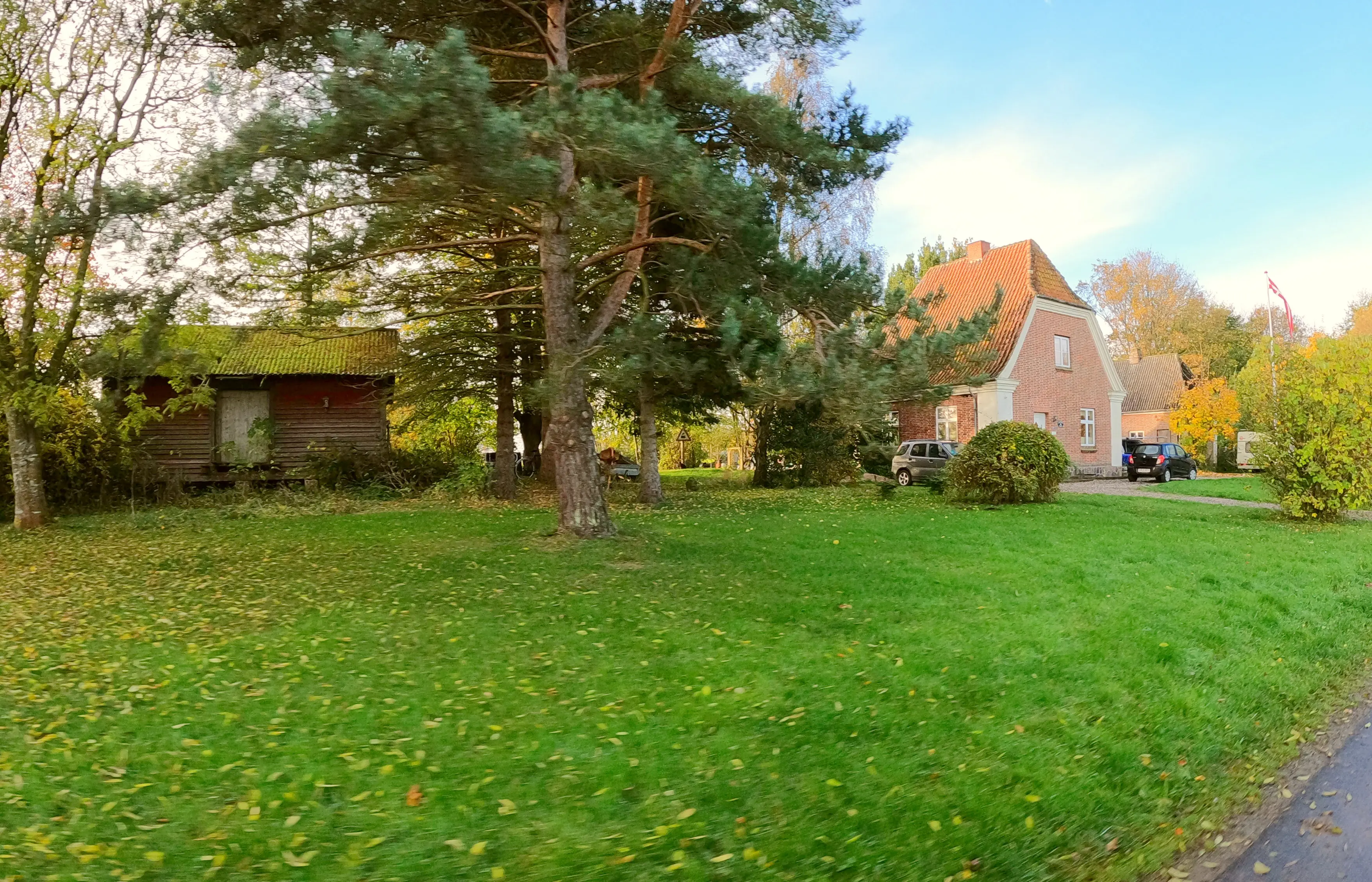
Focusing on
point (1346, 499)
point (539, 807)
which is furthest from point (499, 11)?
point (1346, 499)

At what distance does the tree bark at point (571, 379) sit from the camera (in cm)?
963

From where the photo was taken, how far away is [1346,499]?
13.4 metres

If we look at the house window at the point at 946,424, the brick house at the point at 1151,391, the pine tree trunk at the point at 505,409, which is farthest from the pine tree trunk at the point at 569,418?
the brick house at the point at 1151,391

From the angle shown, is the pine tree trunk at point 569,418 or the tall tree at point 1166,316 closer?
the pine tree trunk at point 569,418

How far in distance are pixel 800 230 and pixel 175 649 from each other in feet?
71.2

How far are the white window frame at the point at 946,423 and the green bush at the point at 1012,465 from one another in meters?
11.3

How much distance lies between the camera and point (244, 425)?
2038 cm

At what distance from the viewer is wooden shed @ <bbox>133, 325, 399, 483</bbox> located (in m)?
19.7

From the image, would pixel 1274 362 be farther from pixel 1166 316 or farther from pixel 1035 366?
pixel 1166 316

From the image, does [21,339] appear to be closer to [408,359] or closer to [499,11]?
[408,359]

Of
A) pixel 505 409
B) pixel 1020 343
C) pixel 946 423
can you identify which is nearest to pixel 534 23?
pixel 505 409

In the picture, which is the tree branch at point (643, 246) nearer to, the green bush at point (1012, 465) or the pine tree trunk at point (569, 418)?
the pine tree trunk at point (569, 418)

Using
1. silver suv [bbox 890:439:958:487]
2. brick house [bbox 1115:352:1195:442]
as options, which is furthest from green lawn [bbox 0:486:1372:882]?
brick house [bbox 1115:352:1195:442]

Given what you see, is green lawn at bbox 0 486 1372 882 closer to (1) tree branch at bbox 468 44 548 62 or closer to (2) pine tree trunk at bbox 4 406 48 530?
(2) pine tree trunk at bbox 4 406 48 530
